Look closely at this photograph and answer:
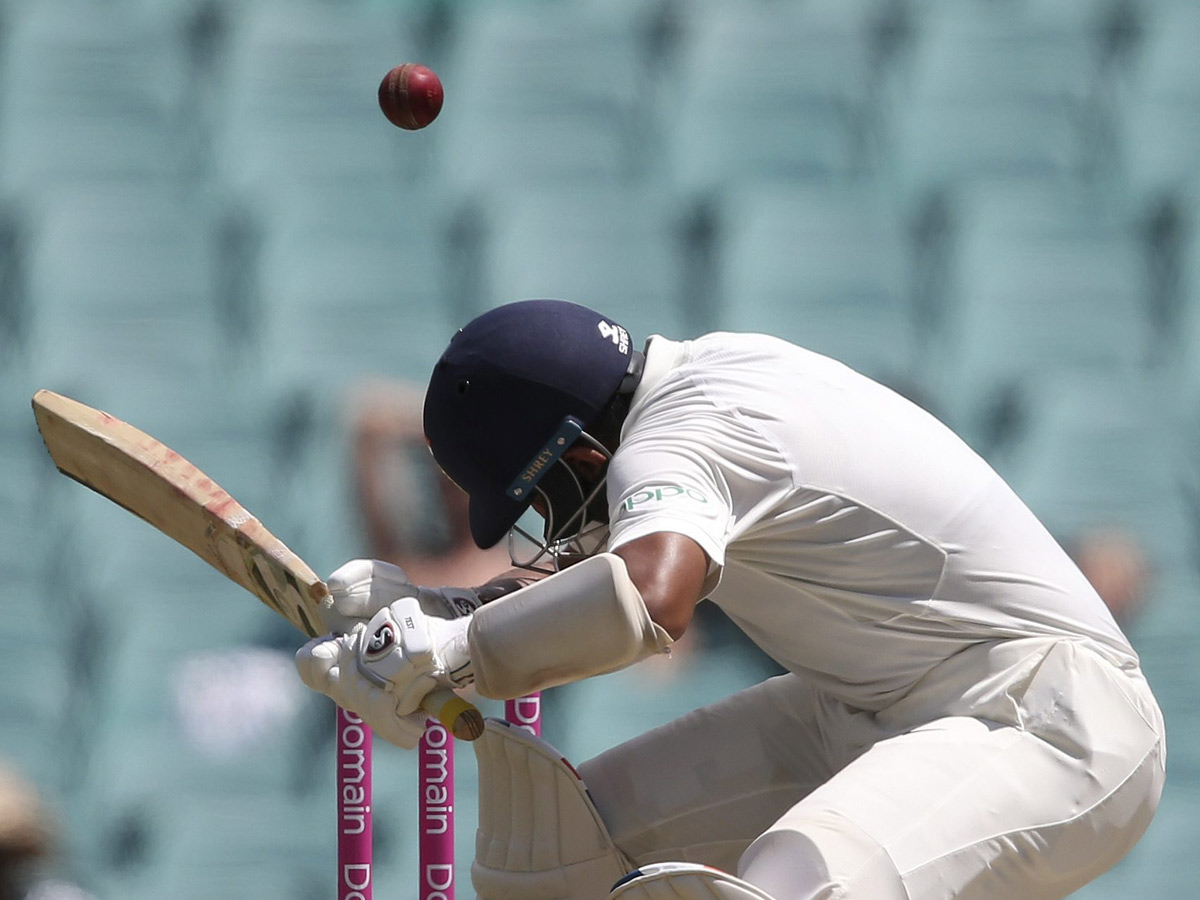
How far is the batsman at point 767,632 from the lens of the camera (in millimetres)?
1828

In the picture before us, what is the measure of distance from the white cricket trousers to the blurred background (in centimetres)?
136

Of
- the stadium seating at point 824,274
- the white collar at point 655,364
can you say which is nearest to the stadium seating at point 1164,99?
the stadium seating at point 824,274

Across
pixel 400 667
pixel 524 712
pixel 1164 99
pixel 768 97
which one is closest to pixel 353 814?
pixel 524 712

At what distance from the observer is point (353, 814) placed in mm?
2965

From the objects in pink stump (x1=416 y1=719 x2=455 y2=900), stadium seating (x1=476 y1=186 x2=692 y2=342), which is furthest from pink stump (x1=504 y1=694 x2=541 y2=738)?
stadium seating (x1=476 y1=186 x2=692 y2=342)

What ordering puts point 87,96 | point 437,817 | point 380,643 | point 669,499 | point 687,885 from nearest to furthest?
point 687,885
point 669,499
point 380,643
point 437,817
point 87,96

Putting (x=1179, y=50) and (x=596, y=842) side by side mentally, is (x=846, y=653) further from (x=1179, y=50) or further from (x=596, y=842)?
(x=1179, y=50)

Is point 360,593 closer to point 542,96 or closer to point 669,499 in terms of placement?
point 669,499

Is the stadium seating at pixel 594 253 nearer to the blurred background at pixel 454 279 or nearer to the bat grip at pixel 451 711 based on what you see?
the blurred background at pixel 454 279

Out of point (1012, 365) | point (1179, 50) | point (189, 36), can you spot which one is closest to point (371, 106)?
point (189, 36)

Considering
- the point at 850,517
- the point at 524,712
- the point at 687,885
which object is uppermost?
the point at 850,517

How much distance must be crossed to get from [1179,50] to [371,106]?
1664mm

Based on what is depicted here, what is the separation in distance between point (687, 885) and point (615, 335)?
724mm

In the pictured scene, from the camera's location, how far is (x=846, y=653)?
2.11 m
